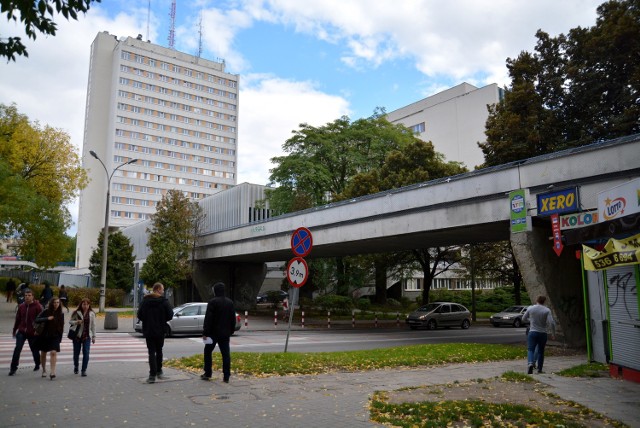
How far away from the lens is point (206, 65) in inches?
3893

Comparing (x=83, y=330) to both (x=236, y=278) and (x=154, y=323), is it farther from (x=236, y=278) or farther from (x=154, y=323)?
(x=236, y=278)

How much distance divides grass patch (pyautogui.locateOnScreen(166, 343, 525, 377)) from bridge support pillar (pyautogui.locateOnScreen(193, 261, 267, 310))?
1073 inches

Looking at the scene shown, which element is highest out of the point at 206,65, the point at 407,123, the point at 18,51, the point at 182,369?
the point at 206,65

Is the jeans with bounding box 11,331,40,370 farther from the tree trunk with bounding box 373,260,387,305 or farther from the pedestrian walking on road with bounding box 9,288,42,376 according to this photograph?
the tree trunk with bounding box 373,260,387,305

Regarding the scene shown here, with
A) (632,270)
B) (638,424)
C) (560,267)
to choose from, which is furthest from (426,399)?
(560,267)

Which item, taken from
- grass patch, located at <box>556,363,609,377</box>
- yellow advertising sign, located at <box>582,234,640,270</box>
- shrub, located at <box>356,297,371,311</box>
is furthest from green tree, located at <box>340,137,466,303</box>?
yellow advertising sign, located at <box>582,234,640,270</box>

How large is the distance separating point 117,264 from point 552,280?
38068 mm

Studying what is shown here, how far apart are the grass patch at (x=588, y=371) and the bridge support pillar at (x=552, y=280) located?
516cm

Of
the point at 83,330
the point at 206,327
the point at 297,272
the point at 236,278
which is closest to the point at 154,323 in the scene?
the point at 206,327

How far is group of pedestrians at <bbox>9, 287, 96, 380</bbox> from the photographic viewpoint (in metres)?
9.19

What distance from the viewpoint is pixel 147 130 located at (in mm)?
87875

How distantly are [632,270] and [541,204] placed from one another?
21.9 ft

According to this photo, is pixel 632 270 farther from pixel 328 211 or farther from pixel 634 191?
pixel 328 211

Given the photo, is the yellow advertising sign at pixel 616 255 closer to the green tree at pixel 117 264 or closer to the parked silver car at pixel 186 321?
the parked silver car at pixel 186 321
